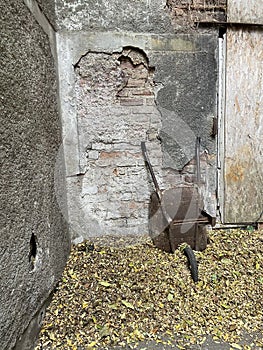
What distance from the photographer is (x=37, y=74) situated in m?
1.70

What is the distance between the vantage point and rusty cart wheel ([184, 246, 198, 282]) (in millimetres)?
2076

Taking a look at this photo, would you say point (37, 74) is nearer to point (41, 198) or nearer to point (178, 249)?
point (41, 198)

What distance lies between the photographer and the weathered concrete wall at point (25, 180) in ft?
4.16

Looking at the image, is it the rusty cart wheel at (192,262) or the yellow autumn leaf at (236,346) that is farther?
the rusty cart wheel at (192,262)

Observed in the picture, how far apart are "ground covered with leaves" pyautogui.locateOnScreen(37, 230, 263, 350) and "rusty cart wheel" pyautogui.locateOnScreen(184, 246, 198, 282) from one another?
1.9 inches

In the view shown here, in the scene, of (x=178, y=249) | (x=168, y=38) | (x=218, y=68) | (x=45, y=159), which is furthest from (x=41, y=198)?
(x=218, y=68)

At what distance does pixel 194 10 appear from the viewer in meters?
2.40

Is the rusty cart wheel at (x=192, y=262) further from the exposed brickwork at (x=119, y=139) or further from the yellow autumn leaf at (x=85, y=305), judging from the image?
the yellow autumn leaf at (x=85, y=305)

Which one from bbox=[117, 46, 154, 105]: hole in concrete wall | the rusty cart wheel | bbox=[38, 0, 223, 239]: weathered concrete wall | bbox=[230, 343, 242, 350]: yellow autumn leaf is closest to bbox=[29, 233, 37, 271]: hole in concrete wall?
bbox=[38, 0, 223, 239]: weathered concrete wall

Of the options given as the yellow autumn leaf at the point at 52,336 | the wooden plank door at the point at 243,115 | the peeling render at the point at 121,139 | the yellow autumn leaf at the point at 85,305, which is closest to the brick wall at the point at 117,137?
the peeling render at the point at 121,139

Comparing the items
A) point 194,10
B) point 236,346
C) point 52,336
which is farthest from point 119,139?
point 236,346

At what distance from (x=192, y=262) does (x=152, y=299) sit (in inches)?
16.7

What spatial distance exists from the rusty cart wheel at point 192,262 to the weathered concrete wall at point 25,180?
1.01m

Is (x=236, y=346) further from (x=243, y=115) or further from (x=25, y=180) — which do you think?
(x=243, y=115)
